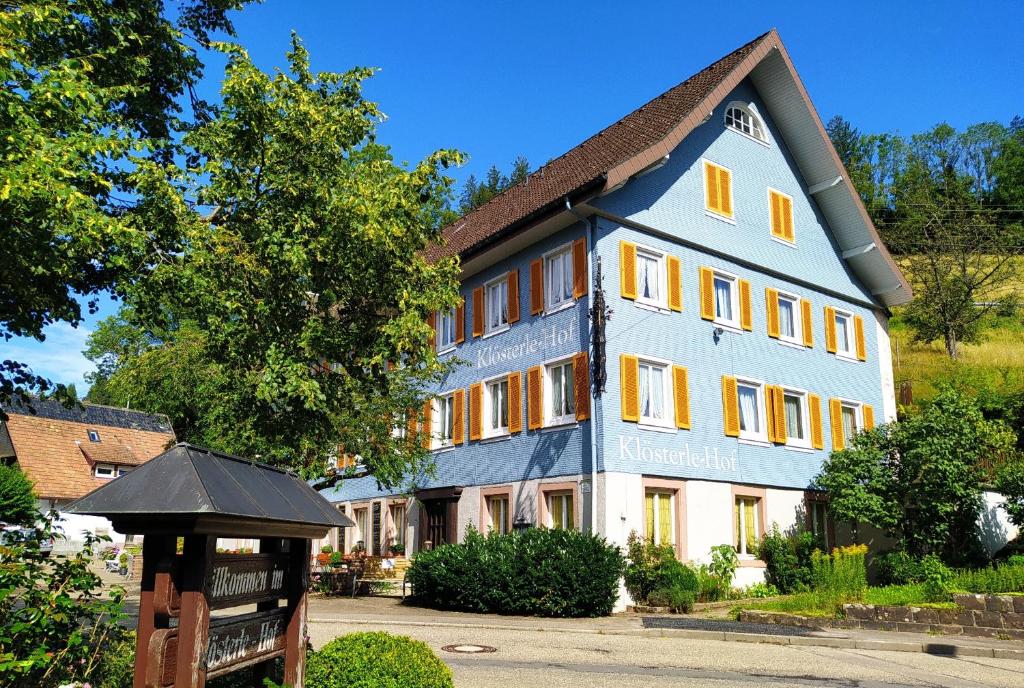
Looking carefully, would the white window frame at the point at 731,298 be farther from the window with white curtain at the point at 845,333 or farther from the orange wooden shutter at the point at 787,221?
the window with white curtain at the point at 845,333

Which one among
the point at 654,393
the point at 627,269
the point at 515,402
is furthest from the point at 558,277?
the point at 654,393

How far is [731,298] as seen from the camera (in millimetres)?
22797

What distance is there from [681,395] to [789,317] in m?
5.84

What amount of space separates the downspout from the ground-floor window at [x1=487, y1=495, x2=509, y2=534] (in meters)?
3.45

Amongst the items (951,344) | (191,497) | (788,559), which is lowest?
(788,559)

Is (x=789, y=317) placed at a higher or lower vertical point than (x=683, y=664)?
higher

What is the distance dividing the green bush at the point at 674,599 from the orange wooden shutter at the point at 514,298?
291 inches

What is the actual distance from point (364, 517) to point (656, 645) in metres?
17.5

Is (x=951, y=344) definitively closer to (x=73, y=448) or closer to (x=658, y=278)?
(x=658, y=278)

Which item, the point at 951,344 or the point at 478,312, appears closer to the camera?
the point at 478,312

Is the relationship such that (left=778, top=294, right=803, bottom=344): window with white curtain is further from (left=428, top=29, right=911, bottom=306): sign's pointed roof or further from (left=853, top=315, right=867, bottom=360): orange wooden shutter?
(left=428, top=29, right=911, bottom=306): sign's pointed roof

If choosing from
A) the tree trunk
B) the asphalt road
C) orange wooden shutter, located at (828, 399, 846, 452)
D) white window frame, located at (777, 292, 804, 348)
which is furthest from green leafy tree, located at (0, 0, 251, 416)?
the tree trunk

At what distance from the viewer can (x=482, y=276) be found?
23734mm

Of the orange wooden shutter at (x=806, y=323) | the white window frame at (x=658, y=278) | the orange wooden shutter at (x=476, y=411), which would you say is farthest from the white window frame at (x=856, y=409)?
the orange wooden shutter at (x=476, y=411)
